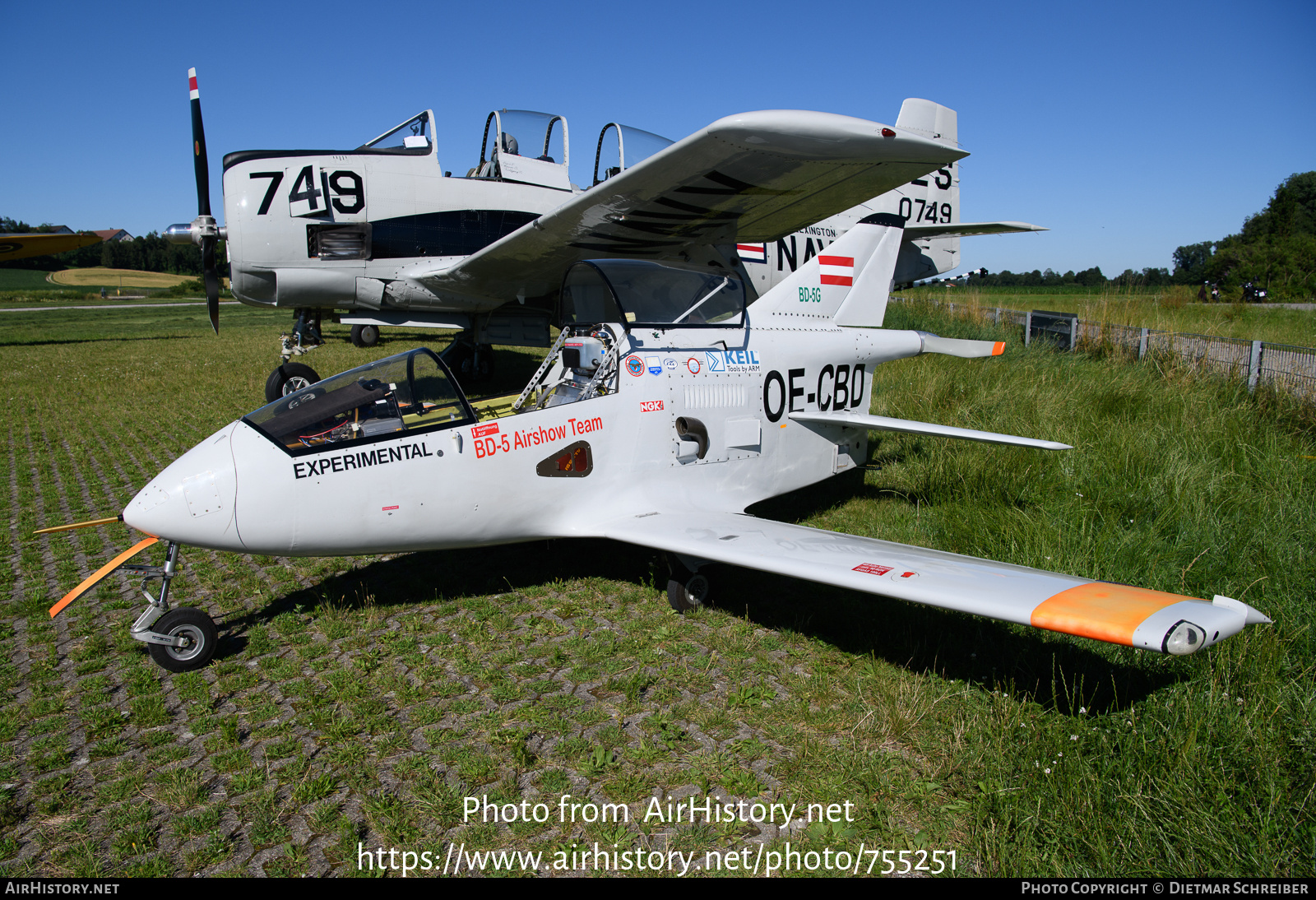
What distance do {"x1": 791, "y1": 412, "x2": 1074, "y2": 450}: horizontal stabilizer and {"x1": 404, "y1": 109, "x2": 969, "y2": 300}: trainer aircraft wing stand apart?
78.2 inches

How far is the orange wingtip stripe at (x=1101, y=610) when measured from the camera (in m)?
2.67

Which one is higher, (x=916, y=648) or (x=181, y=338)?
(x=181, y=338)

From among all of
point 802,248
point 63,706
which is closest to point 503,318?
point 802,248

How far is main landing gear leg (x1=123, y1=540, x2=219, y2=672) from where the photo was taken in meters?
3.75

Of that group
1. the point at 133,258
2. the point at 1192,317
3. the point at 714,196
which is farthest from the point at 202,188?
the point at 133,258

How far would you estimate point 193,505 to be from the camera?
3715 mm

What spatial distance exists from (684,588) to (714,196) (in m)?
4.07

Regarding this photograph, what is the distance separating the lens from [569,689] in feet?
12.2

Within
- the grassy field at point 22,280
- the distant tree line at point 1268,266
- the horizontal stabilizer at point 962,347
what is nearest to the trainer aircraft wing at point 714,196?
the horizontal stabilizer at point 962,347

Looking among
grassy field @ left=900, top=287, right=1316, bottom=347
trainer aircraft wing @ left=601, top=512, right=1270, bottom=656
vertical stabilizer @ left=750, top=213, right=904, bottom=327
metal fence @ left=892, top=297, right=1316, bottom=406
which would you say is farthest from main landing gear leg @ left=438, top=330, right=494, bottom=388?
grassy field @ left=900, top=287, right=1316, bottom=347

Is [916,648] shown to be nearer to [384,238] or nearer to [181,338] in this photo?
[384,238]

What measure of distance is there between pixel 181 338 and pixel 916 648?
24962mm

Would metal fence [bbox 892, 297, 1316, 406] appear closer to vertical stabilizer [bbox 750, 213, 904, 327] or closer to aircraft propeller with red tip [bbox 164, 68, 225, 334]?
vertical stabilizer [bbox 750, 213, 904, 327]

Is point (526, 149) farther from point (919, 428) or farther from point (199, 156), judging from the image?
point (919, 428)
